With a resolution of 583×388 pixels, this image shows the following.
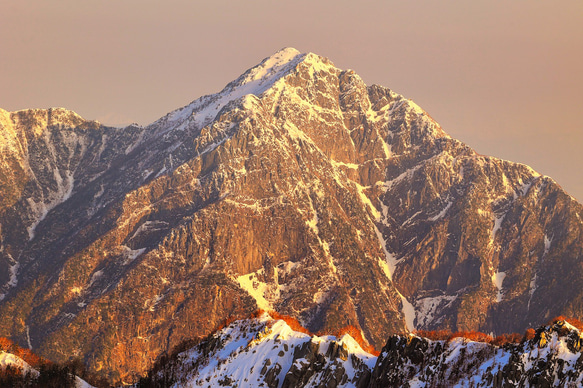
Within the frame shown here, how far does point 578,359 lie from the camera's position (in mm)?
199500

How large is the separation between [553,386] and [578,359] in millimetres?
8867

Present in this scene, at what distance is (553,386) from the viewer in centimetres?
19850
